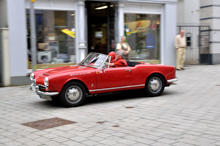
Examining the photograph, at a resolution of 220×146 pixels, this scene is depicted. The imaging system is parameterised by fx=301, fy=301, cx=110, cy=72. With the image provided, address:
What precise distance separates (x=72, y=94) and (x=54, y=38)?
5780 millimetres

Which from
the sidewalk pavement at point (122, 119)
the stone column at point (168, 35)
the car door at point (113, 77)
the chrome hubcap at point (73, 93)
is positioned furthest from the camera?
the stone column at point (168, 35)

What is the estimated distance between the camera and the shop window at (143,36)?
14.4 meters

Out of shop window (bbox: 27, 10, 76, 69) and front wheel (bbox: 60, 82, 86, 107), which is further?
shop window (bbox: 27, 10, 76, 69)

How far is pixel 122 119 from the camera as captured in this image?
245 inches

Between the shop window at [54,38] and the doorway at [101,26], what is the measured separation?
2.17 meters

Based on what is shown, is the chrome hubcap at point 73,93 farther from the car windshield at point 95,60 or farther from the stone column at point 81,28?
the stone column at point 81,28

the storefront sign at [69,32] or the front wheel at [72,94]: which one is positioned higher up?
the storefront sign at [69,32]

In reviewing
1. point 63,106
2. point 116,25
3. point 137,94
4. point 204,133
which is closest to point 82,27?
point 116,25

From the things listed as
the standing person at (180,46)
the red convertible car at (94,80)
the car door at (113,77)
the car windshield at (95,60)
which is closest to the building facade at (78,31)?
the standing person at (180,46)

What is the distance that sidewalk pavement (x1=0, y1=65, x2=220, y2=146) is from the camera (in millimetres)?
4914

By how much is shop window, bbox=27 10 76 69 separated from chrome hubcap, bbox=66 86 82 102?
514 cm

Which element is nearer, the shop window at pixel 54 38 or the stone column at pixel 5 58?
the stone column at pixel 5 58

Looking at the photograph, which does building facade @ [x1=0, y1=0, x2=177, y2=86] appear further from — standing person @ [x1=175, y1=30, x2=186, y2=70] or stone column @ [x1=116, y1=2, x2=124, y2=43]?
standing person @ [x1=175, y1=30, x2=186, y2=70]

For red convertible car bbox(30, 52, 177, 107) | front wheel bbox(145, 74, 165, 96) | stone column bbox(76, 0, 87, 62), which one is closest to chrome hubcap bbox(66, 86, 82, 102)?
red convertible car bbox(30, 52, 177, 107)
